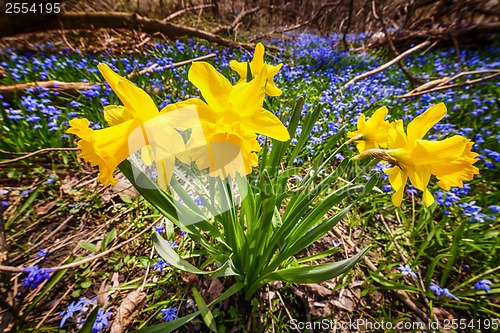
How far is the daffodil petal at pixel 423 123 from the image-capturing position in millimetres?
737

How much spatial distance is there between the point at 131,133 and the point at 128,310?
98cm

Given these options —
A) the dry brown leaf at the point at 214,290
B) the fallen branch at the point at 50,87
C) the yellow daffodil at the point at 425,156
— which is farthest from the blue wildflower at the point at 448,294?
the fallen branch at the point at 50,87

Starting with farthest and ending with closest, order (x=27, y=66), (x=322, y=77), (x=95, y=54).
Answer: (x=95, y=54) < (x=322, y=77) < (x=27, y=66)

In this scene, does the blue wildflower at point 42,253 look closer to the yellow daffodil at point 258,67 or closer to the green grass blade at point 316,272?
the green grass blade at point 316,272

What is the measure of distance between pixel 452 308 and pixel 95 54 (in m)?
4.80

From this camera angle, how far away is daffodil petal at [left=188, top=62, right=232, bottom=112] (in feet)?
1.98

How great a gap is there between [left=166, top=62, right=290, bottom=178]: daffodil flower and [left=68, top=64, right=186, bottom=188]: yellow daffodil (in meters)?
0.06

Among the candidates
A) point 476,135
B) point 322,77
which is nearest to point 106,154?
point 476,135

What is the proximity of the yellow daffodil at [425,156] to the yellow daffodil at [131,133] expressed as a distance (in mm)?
607

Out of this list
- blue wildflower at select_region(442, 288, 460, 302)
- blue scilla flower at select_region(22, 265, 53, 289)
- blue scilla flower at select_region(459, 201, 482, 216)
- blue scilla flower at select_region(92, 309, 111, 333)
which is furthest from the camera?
blue scilla flower at select_region(459, 201, 482, 216)

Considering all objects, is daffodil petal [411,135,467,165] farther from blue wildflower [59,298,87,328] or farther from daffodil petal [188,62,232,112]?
blue wildflower [59,298,87,328]

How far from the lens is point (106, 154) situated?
58 centimetres

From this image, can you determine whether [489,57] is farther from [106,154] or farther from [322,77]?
[106,154]

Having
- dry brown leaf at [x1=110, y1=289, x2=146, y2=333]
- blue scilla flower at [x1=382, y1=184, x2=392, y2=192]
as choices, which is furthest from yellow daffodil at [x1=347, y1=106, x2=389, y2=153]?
dry brown leaf at [x1=110, y1=289, x2=146, y2=333]
